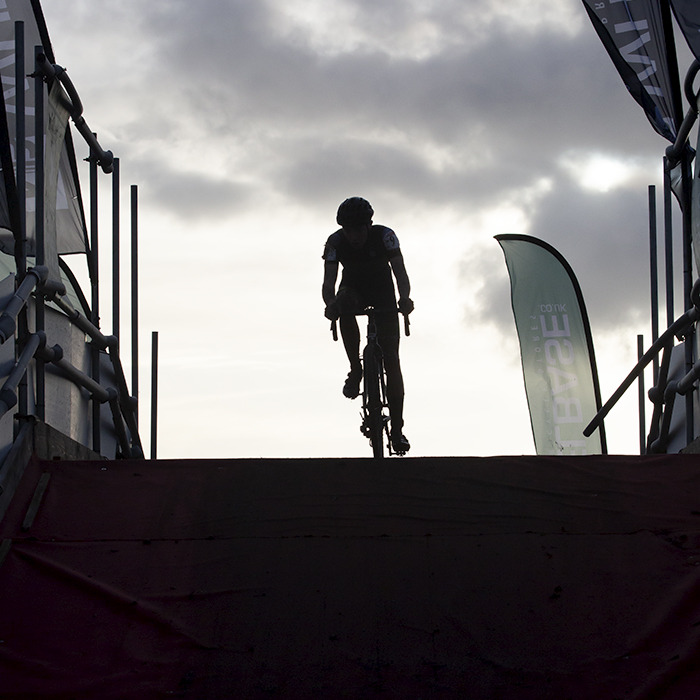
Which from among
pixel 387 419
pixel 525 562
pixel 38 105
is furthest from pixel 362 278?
pixel 525 562

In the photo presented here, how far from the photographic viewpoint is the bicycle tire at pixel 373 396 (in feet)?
25.3

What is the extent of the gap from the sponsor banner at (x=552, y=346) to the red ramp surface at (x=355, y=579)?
7480mm

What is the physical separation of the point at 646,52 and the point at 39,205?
14.8 ft

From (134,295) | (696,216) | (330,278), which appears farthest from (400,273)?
(134,295)

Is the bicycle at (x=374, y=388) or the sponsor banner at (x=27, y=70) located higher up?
the sponsor banner at (x=27, y=70)

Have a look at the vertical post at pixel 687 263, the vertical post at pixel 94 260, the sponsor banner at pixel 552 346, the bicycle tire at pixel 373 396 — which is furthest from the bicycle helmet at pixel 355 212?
the sponsor banner at pixel 552 346

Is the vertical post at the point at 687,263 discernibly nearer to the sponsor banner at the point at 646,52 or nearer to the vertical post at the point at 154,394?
the sponsor banner at the point at 646,52

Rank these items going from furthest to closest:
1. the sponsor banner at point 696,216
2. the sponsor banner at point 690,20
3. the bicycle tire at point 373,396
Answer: the bicycle tire at point 373,396 → the sponsor banner at point 696,216 → the sponsor banner at point 690,20

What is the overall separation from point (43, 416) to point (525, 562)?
290cm

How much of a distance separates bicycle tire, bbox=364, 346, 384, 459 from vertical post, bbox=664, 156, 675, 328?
235 cm

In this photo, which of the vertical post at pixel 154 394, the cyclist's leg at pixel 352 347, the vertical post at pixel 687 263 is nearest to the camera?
the vertical post at pixel 687 263

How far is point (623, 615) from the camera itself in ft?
12.3

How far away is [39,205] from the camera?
6.13 metres

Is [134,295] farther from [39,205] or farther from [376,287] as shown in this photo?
[39,205]
